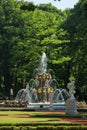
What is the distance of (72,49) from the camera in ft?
185

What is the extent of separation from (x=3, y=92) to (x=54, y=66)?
31.7 feet

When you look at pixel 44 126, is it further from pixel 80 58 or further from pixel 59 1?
pixel 80 58


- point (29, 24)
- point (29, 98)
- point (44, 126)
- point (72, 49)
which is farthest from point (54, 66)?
point (44, 126)

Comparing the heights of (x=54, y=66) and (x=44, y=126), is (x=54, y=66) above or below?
below

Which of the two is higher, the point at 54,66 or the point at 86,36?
the point at 86,36

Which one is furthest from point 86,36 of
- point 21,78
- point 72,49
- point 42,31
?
point 21,78

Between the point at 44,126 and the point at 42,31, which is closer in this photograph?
the point at 44,126

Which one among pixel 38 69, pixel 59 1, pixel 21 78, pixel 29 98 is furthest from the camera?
pixel 21 78

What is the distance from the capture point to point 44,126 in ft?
59.4

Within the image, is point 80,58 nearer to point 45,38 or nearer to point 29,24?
point 45,38

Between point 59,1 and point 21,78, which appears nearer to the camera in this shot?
point 59,1

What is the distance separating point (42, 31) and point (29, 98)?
13130 millimetres

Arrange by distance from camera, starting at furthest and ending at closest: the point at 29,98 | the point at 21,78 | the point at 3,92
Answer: the point at 3,92
the point at 21,78
the point at 29,98

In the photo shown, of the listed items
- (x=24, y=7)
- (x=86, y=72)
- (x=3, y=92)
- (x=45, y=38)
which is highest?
(x=24, y=7)
